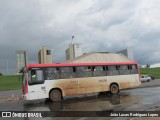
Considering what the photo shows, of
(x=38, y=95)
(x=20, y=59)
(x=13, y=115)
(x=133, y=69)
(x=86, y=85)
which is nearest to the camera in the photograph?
(x=13, y=115)

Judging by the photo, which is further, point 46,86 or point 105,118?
point 46,86

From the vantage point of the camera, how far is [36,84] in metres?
23.0

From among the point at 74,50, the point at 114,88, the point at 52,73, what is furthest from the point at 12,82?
the point at 52,73

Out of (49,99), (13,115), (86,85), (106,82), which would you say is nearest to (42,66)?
(49,99)

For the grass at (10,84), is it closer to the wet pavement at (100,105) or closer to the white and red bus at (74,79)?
the white and red bus at (74,79)

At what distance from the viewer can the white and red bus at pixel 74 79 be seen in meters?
23.0

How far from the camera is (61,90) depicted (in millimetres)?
24094

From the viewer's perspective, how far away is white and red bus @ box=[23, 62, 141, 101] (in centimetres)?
2297

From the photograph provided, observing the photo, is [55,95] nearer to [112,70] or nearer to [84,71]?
[84,71]

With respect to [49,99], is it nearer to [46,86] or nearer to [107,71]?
[46,86]

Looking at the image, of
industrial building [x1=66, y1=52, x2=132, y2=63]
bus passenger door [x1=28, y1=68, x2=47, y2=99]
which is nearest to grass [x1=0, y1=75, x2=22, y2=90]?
industrial building [x1=66, y1=52, x2=132, y2=63]

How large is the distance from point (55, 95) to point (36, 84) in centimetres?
175

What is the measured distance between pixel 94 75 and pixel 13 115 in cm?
1243

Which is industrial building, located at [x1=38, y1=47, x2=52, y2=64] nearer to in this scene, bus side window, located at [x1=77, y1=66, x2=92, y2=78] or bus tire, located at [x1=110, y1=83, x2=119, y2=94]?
bus tire, located at [x1=110, y1=83, x2=119, y2=94]
